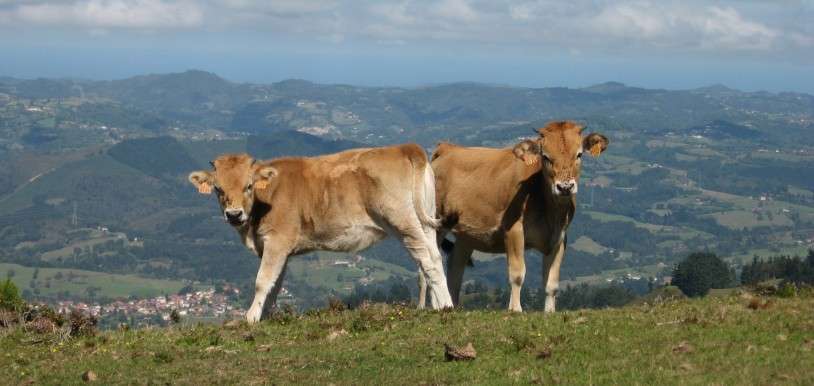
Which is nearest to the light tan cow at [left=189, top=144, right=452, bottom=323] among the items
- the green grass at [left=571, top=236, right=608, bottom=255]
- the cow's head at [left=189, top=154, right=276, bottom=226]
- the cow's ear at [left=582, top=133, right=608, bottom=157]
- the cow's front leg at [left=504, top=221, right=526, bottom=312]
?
the cow's head at [left=189, top=154, right=276, bottom=226]

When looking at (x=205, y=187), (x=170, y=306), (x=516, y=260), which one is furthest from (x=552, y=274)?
(x=170, y=306)

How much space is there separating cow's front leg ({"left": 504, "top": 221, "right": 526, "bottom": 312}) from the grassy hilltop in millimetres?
2283

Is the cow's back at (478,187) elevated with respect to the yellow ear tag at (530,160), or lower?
lower

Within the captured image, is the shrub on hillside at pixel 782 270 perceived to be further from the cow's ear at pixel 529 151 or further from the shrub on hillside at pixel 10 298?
the shrub on hillside at pixel 10 298

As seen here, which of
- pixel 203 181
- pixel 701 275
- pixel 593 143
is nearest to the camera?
pixel 593 143

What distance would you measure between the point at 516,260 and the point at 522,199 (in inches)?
41.1

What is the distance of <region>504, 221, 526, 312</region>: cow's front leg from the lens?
56.7ft

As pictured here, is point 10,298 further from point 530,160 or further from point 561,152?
point 561,152

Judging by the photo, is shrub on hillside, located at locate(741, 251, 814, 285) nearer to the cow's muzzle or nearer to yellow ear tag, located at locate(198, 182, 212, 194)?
the cow's muzzle

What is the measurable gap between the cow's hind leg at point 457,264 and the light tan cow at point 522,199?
0.60 metres

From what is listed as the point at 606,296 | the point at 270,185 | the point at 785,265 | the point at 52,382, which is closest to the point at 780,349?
the point at 52,382

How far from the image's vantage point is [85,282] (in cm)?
14238

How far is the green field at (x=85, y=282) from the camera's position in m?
135

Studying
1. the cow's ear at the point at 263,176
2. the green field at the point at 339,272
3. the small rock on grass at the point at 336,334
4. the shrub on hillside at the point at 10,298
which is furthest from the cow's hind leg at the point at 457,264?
the green field at the point at 339,272
